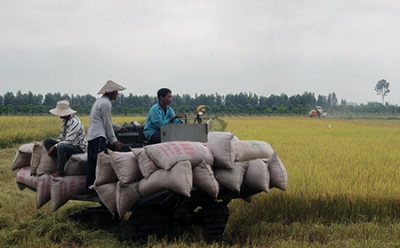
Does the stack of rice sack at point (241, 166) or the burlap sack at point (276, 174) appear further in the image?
the burlap sack at point (276, 174)

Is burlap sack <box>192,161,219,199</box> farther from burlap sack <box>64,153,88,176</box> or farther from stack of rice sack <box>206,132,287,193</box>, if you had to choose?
burlap sack <box>64,153,88,176</box>

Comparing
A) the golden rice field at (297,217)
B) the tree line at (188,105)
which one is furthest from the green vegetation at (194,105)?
the golden rice field at (297,217)

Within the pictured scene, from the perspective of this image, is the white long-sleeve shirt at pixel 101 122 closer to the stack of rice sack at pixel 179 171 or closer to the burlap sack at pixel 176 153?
the stack of rice sack at pixel 179 171

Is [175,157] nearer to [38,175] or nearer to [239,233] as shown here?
[239,233]

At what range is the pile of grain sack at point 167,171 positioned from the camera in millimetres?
4109

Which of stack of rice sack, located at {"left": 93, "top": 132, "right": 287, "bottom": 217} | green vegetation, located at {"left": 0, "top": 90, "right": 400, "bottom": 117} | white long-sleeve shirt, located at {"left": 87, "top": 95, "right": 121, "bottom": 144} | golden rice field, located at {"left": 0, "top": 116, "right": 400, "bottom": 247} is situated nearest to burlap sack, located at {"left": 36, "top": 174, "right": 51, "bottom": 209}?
golden rice field, located at {"left": 0, "top": 116, "right": 400, "bottom": 247}

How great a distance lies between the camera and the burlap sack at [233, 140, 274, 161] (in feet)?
15.7

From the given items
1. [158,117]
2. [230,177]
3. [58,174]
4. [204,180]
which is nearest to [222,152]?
[230,177]

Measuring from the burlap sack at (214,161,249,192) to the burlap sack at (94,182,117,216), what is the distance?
1013 millimetres

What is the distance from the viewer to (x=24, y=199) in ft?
23.2

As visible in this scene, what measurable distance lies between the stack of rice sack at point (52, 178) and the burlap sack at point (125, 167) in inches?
33.7

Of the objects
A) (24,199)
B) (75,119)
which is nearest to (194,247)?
(75,119)

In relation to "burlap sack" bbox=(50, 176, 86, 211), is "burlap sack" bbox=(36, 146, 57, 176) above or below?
above

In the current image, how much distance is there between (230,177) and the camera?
4441 mm
